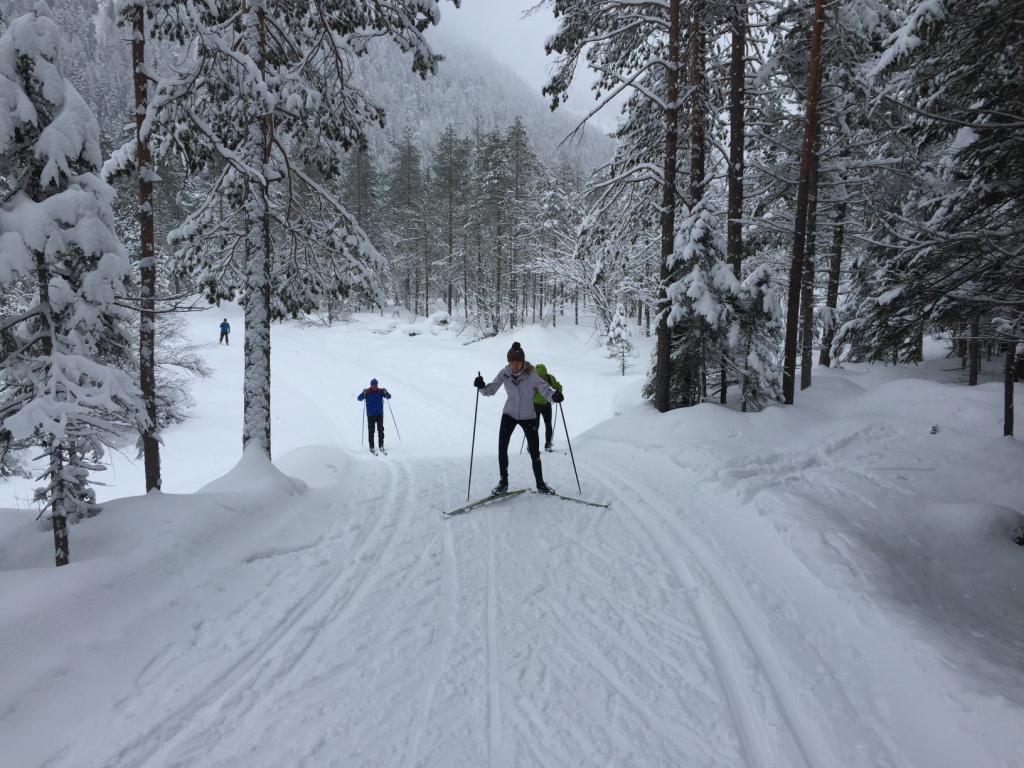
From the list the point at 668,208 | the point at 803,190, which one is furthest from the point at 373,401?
the point at 803,190

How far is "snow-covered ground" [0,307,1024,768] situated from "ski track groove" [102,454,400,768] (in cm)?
2

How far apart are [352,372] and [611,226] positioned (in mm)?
17783

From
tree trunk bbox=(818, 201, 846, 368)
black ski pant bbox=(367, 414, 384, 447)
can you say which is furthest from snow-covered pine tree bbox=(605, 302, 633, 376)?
black ski pant bbox=(367, 414, 384, 447)

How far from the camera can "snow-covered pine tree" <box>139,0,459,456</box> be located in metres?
6.70

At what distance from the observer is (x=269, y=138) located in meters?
7.85

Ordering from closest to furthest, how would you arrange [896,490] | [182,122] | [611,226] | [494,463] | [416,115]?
[182,122], [896,490], [494,463], [611,226], [416,115]

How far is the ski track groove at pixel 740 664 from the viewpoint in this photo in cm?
289

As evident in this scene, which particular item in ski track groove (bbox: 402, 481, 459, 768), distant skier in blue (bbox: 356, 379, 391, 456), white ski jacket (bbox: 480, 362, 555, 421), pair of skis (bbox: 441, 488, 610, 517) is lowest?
ski track groove (bbox: 402, 481, 459, 768)

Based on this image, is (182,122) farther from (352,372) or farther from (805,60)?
(352,372)

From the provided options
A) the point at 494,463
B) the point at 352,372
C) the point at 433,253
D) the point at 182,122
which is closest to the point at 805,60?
the point at 494,463

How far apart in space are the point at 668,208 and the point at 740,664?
950 cm

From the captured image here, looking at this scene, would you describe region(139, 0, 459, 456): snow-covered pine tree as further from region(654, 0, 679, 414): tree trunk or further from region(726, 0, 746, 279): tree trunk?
region(726, 0, 746, 279): tree trunk

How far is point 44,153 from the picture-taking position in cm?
377

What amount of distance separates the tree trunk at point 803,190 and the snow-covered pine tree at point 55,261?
506 inches
